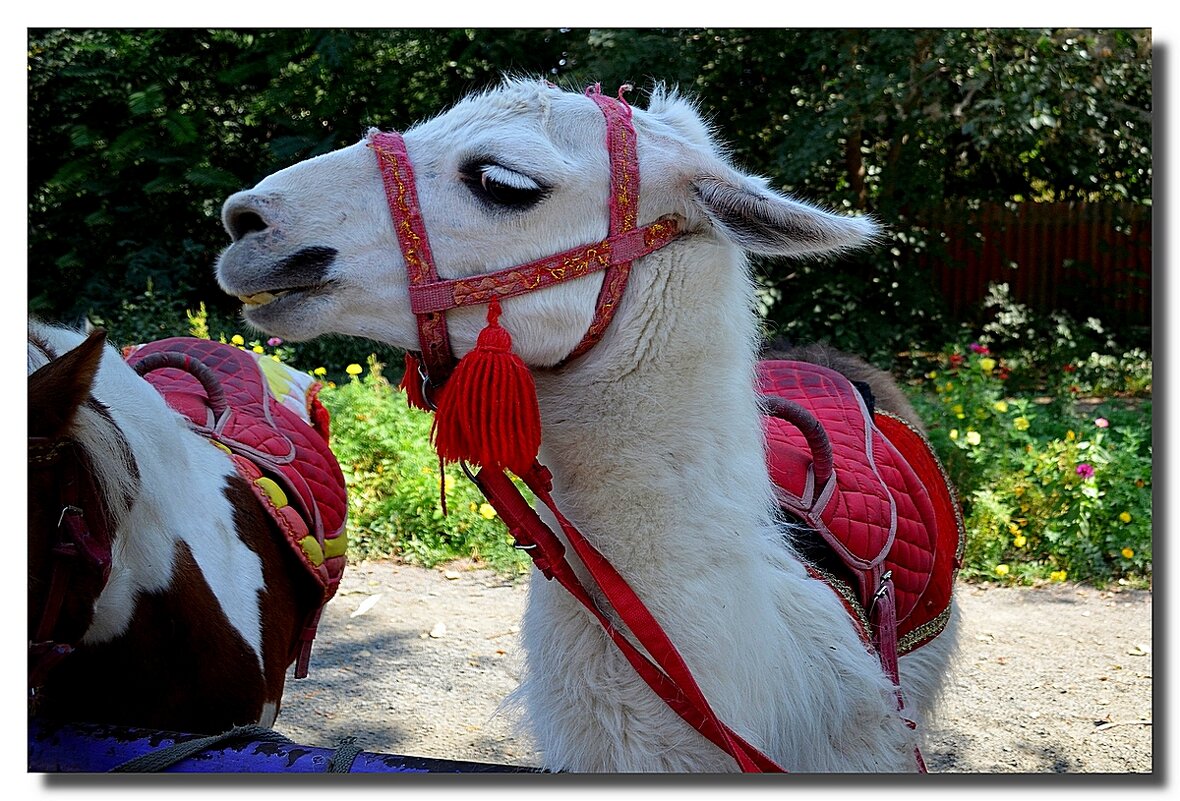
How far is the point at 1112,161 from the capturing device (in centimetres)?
390

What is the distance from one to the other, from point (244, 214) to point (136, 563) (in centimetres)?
62

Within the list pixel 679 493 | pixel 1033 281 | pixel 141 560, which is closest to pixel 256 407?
Result: pixel 141 560

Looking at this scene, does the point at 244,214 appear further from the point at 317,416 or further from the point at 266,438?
the point at 317,416

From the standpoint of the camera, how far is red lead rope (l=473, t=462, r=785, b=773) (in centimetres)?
127

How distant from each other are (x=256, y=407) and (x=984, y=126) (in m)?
3.34

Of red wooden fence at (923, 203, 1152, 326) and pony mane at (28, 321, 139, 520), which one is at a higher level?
red wooden fence at (923, 203, 1152, 326)

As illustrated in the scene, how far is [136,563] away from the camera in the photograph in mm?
1497

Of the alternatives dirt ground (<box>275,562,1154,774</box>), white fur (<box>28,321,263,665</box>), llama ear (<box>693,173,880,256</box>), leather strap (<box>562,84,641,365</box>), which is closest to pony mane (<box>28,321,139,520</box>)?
white fur (<box>28,321,263,665</box>)

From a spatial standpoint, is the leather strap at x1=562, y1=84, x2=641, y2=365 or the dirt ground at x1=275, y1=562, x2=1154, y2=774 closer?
the leather strap at x1=562, y1=84, x2=641, y2=365

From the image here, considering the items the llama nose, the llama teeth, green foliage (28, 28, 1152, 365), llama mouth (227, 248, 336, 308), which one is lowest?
the llama teeth

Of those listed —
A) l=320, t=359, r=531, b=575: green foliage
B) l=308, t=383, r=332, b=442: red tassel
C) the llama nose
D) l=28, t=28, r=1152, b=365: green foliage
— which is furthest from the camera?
l=320, t=359, r=531, b=575: green foliage

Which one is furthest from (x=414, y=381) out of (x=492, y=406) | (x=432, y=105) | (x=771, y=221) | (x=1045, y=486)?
(x=1045, y=486)

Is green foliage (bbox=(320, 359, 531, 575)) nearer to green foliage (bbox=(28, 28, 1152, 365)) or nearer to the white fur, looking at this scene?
green foliage (bbox=(28, 28, 1152, 365))
